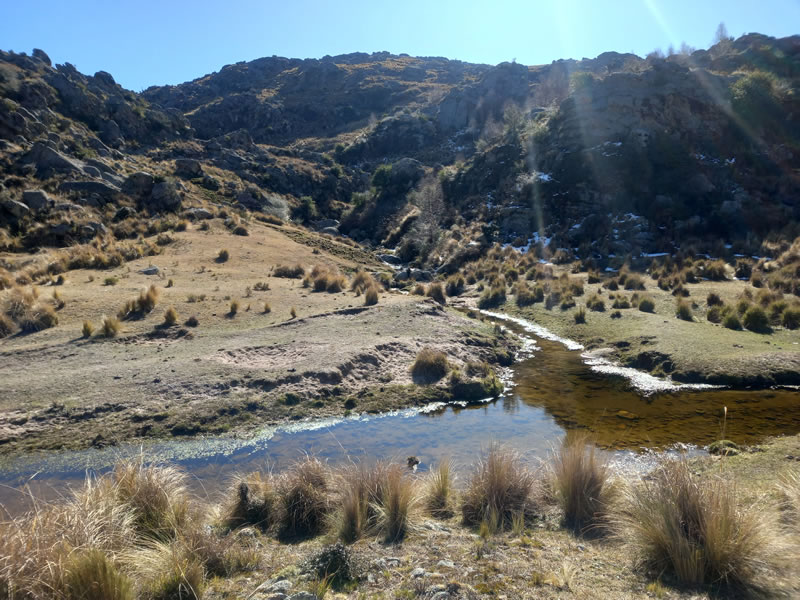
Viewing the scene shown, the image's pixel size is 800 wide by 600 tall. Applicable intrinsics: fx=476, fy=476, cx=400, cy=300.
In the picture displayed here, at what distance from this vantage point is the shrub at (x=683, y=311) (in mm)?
18453

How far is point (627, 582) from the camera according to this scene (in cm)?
386

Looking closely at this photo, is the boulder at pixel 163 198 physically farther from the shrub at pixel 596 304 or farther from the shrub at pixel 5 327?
the shrub at pixel 596 304

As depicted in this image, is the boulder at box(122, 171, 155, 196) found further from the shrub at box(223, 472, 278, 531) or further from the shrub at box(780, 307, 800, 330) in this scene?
the shrub at box(780, 307, 800, 330)

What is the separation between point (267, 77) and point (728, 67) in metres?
104

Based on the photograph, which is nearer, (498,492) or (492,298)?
(498,492)

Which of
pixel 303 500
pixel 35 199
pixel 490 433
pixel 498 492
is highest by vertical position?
pixel 35 199

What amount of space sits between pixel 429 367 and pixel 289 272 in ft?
47.6

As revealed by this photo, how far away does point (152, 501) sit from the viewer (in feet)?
16.9

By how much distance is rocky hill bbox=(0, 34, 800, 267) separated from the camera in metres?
32.9

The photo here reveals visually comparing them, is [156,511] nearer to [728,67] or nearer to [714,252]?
[714,252]

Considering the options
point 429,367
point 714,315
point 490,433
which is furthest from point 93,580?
point 714,315

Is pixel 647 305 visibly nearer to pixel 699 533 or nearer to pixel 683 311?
pixel 683 311

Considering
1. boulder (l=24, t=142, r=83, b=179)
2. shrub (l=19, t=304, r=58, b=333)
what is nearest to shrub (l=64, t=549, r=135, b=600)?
shrub (l=19, t=304, r=58, b=333)


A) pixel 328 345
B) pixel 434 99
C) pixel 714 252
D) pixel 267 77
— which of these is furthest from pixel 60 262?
pixel 267 77
